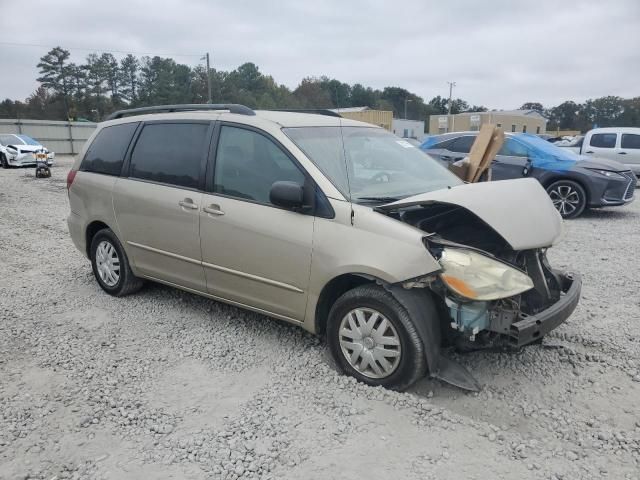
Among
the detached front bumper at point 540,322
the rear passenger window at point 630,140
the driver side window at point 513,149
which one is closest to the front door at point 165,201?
the detached front bumper at point 540,322

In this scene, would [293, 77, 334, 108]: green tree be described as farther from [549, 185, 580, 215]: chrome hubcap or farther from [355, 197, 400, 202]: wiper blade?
[355, 197, 400, 202]: wiper blade

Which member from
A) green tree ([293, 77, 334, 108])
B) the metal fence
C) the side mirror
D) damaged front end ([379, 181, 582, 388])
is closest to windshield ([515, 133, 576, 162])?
damaged front end ([379, 181, 582, 388])

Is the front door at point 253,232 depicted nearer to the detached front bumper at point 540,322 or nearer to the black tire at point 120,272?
the black tire at point 120,272

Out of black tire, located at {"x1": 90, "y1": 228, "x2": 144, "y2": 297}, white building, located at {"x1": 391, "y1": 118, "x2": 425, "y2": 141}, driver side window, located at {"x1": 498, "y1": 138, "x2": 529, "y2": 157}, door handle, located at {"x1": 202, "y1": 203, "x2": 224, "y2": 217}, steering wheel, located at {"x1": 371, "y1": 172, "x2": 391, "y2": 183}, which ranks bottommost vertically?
black tire, located at {"x1": 90, "y1": 228, "x2": 144, "y2": 297}

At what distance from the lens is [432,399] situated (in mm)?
3119

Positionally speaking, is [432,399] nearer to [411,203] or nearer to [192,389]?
[411,203]

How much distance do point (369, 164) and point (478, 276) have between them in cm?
133

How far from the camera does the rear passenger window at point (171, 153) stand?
4012mm

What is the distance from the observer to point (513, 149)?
975 centimetres

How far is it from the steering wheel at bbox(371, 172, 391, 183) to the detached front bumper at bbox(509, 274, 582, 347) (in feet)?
4.55

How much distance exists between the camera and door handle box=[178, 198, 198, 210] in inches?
154

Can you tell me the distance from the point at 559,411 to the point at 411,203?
154 centimetres

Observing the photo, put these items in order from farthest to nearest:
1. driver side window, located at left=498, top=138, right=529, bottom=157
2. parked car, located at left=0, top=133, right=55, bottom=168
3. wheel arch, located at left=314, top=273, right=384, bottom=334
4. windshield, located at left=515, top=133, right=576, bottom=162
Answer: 1. parked car, located at left=0, top=133, right=55, bottom=168
2. driver side window, located at left=498, top=138, right=529, bottom=157
3. windshield, located at left=515, top=133, right=576, bottom=162
4. wheel arch, located at left=314, top=273, right=384, bottom=334

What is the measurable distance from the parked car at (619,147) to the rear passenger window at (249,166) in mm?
13885
